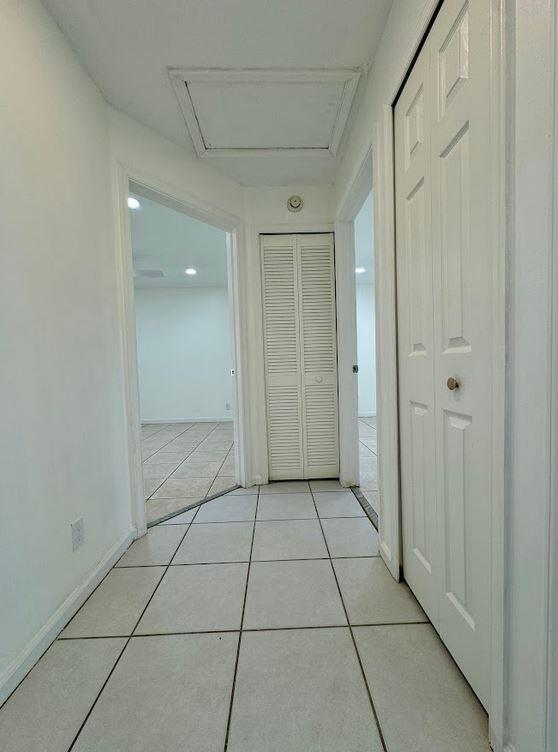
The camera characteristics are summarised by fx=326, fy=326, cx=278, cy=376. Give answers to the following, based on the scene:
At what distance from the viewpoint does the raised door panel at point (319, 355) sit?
264 cm

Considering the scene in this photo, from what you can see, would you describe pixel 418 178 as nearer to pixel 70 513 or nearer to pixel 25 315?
pixel 25 315

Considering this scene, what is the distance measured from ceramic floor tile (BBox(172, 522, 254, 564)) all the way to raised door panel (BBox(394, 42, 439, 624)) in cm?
84

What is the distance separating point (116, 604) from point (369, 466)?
2.36 metres

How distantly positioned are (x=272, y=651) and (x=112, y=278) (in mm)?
1838

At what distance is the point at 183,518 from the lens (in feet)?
7.03

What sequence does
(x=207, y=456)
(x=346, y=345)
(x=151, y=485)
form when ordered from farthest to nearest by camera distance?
(x=207, y=456), (x=151, y=485), (x=346, y=345)

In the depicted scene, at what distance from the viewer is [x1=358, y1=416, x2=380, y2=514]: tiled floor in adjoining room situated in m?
2.43

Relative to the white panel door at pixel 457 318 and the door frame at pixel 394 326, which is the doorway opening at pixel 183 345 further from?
the white panel door at pixel 457 318

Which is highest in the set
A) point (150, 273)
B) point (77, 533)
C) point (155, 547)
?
point (150, 273)

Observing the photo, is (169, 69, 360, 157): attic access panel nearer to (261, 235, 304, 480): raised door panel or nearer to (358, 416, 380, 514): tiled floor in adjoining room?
(261, 235, 304, 480): raised door panel

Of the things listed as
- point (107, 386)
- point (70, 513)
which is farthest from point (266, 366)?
point (70, 513)

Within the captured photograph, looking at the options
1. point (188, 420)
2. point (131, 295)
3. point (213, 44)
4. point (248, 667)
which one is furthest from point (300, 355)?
point (188, 420)

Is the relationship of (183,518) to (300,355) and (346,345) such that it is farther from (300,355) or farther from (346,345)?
(346,345)

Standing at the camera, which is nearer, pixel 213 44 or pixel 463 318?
pixel 463 318
